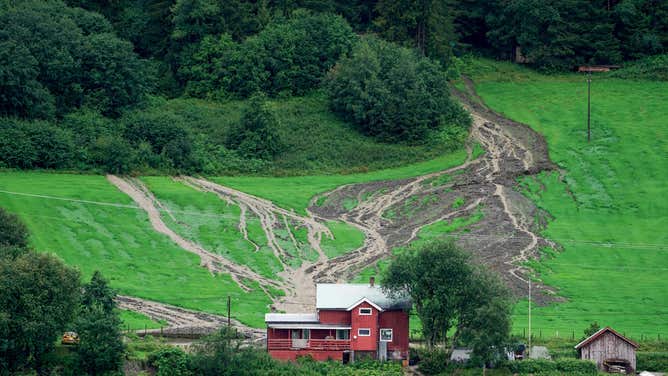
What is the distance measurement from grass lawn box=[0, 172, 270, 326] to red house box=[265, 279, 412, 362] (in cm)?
664

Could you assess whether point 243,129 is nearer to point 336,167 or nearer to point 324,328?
point 336,167

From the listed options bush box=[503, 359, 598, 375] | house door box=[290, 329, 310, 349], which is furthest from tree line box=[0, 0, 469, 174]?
bush box=[503, 359, 598, 375]

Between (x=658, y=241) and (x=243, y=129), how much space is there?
110ft

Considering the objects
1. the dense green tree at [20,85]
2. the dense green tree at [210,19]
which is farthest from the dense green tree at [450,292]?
the dense green tree at [210,19]

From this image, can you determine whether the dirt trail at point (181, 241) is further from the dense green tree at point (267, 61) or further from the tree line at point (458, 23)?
the tree line at point (458, 23)

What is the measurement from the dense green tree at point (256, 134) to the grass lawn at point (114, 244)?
12.5 metres

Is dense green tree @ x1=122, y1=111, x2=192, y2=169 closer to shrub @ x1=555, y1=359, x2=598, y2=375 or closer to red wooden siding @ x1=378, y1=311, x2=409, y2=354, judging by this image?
red wooden siding @ x1=378, y1=311, x2=409, y2=354

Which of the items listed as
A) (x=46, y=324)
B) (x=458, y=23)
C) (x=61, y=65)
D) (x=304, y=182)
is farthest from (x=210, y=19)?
(x=46, y=324)

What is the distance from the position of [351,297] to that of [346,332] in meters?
2.28

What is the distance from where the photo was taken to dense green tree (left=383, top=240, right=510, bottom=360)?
84.4 meters

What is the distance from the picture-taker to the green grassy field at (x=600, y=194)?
10069 cm

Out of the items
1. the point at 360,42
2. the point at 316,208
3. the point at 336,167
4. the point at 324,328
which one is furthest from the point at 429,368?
the point at 360,42

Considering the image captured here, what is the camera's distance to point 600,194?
123 metres

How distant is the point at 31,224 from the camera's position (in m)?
107
